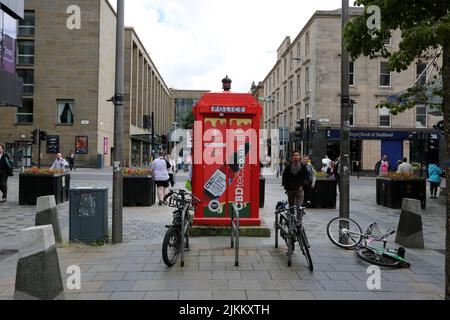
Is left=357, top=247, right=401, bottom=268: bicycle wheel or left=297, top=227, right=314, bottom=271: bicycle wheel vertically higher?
left=297, top=227, right=314, bottom=271: bicycle wheel

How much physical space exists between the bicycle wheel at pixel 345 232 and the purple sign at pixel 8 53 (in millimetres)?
17290

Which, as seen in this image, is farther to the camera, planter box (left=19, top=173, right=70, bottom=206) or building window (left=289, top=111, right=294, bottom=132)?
building window (left=289, top=111, right=294, bottom=132)

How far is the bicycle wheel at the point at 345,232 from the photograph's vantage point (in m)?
7.41

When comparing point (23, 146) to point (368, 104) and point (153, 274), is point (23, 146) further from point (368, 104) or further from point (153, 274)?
point (153, 274)

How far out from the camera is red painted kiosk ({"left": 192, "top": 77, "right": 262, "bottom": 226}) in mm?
8180

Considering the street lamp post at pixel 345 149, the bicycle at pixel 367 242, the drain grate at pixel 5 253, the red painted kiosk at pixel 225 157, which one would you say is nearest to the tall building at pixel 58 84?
the red painted kiosk at pixel 225 157

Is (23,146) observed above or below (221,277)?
above

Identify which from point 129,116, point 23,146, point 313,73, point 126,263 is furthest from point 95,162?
point 126,263

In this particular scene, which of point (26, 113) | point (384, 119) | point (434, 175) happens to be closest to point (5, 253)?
point (434, 175)

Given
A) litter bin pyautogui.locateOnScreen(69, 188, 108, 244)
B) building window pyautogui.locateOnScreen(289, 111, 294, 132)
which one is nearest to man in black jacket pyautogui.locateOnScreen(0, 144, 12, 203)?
litter bin pyautogui.locateOnScreen(69, 188, 108, 244)

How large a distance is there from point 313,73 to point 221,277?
3242 centimetres

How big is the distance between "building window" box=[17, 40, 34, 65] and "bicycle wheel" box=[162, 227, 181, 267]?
39.6 metres

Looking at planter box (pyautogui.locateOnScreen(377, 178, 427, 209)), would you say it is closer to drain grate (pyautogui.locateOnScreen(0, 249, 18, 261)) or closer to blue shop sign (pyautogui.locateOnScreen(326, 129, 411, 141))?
drain grate (pyautogui.locateOnScreen(0, 249, 18, 261))
